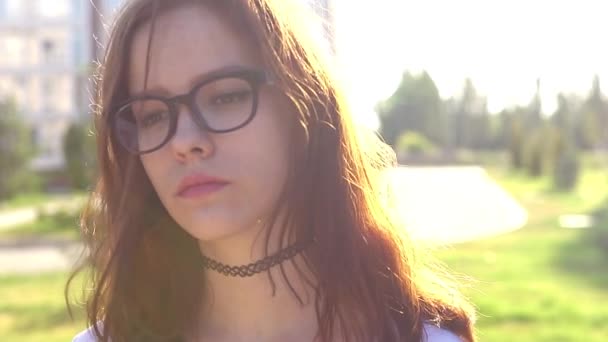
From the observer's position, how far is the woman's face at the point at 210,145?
1.09 metres

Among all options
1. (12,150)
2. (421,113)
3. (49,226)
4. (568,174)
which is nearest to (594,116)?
(421,113)

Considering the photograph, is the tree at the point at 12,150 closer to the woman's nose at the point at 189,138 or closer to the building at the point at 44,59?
the building at the point at 44,59

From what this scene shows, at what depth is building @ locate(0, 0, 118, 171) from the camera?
31344mm

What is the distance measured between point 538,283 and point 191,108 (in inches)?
233

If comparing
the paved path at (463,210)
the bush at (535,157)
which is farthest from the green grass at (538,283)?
the bush at (535,157)

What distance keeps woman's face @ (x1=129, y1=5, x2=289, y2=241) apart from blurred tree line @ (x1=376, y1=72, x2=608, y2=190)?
84.7 feet

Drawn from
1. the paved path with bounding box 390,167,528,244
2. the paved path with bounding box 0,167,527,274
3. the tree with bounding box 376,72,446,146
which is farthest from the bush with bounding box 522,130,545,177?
the tree with bounding box 376,72,446,146

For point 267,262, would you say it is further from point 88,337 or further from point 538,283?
point 538,283

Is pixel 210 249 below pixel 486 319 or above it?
above

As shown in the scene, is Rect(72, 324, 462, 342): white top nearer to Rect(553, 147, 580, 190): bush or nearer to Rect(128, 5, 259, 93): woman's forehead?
Rect(128, 5, 259, 93): woman's forehead

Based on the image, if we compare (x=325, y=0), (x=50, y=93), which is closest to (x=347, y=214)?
(x=325, y=0)

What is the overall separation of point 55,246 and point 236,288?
10425mm

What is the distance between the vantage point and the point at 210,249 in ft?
4.06

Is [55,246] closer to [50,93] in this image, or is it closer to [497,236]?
[497,236]
